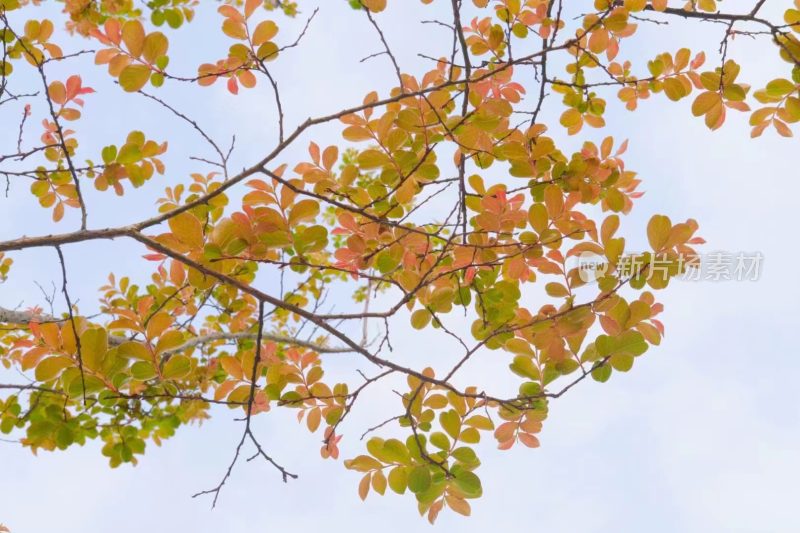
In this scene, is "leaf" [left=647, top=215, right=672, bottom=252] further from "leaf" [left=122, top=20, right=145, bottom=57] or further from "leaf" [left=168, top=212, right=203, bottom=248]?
"leaf" [left=122, top=20, right=145, bottom=57]

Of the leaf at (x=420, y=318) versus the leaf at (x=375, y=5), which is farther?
the leaf at (x=420, y=318)

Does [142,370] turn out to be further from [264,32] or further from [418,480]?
[264,32]

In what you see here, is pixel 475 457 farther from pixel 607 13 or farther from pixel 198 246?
pixel 607 13

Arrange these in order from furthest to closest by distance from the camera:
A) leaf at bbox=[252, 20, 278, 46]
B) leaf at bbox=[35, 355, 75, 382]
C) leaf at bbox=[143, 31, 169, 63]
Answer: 1. leaf at bbox=[252, 20, 278, 46]
2. leaf at bbox=[143, 31, 169, 63]
3. leaf at bbox=[35, 355, 75, 382]

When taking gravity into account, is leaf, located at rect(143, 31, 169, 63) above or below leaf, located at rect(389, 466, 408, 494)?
above

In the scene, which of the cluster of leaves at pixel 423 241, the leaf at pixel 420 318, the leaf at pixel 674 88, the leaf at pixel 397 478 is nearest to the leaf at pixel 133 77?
the cluster of leaves at pixel 423 241

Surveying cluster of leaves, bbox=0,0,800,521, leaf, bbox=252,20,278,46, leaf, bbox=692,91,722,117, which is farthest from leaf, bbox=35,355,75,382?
leaf, bbox=692,91,722,117

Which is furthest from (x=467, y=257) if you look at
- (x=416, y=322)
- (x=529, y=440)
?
(x=529, y=440)

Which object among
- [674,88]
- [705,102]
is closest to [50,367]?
[705,102]

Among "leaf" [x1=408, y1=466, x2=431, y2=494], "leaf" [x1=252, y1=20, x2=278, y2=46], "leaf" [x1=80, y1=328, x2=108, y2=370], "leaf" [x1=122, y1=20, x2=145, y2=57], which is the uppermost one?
"leaf" [x1=252, y1=20, x2=278, y2=46]

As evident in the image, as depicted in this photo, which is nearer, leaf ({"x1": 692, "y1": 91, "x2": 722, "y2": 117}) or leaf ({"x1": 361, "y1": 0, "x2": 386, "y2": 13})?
leaf ({"x1": 361, "y1": 0, "x2": 386, "y2": 13})

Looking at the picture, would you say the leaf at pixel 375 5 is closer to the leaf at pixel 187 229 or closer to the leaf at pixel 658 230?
the leaf at pixel 187 229

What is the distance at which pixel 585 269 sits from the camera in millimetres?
1531

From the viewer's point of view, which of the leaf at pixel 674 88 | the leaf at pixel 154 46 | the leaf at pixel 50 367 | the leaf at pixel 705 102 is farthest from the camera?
the leaf at pixel 674 88
